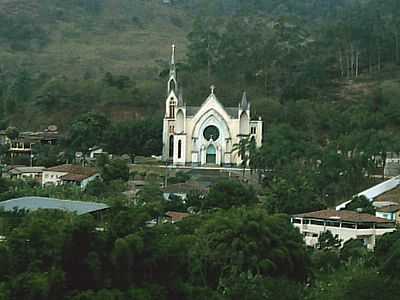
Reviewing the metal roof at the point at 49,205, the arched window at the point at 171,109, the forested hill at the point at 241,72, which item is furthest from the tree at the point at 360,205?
the forested hill at the point at 241,72

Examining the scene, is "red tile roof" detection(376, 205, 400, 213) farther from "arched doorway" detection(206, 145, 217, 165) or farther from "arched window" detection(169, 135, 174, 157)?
"arched window" detection(169, 135, 174, 157)

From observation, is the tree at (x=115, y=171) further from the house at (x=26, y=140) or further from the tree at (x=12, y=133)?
the tree at (x=12, y=133)

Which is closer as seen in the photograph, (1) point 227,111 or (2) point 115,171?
(2) point 115,171

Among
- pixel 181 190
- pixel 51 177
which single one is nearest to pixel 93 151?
pixel 51 177

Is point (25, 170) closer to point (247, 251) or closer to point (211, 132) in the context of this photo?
point (211, 132)

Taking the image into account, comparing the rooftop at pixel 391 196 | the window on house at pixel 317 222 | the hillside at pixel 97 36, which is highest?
the hillside at pixel 97 36

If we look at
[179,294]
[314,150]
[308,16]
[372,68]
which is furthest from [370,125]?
[308,16]

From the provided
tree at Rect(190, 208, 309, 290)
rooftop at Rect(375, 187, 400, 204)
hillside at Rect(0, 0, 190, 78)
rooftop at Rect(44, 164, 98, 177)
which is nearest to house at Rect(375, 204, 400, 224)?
rooftop at Rect(375, 187, 400, 204)
